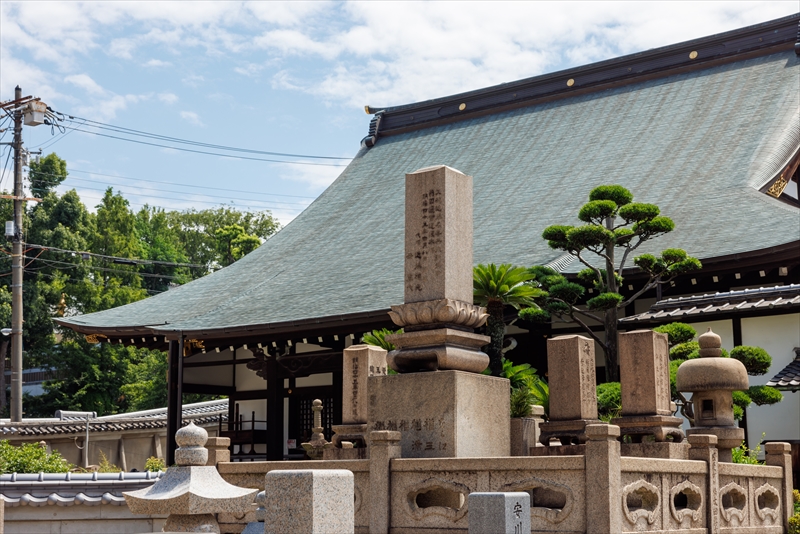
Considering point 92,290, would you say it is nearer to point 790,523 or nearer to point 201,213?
point 201,213

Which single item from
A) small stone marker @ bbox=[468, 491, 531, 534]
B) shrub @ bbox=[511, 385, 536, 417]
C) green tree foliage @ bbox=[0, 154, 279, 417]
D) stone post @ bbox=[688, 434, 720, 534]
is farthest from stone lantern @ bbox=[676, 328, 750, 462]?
green tree foliage @ bbox=[0, 154, 279, 417]

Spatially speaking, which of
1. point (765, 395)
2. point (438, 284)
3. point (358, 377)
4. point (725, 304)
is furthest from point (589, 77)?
point (438, 284)

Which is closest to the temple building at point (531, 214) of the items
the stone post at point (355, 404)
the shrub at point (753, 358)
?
the shrub at point (753, 358)

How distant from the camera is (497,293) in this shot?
13797mm

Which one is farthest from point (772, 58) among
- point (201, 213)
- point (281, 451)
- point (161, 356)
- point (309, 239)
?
point (201, 213)

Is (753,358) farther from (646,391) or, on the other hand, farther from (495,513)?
(495,513)

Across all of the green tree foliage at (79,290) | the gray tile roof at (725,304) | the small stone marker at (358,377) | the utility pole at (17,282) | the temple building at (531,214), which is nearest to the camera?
the small stone marker at (358,377)

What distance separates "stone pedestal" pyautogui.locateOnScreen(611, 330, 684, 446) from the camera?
10.1 meters

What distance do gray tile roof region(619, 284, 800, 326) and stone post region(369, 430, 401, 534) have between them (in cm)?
785

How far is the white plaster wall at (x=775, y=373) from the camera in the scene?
15.0 metres

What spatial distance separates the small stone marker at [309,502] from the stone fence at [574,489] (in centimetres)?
315

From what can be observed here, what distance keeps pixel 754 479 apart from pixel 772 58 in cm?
1546

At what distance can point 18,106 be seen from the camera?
28.2m

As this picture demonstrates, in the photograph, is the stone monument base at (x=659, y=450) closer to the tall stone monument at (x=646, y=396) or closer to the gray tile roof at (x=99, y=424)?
the tall stone monument at (x=646, y=396)
